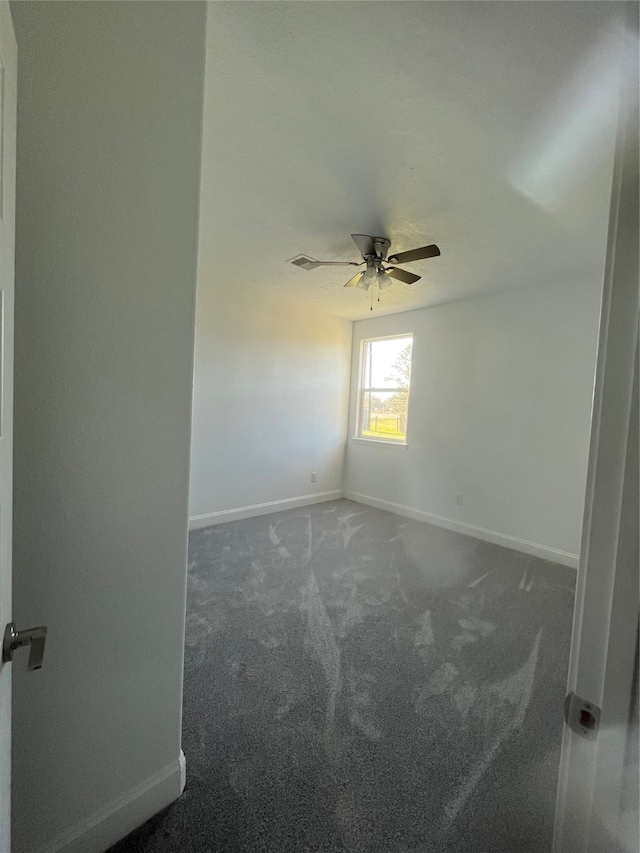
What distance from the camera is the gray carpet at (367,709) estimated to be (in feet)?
3.91

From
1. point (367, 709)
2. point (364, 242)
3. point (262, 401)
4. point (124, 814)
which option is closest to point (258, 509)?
point (262, 401)

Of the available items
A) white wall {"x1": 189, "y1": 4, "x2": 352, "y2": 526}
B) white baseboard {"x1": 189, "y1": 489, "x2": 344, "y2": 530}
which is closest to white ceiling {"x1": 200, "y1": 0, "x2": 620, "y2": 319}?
white wall {"x1": 189, "y1": 4, "x2": 352, "y2": 526}

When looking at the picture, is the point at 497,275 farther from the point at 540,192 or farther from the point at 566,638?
the point at 566,638

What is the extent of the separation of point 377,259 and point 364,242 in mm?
247

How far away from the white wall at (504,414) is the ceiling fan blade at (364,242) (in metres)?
1.96

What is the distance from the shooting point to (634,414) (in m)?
0.48

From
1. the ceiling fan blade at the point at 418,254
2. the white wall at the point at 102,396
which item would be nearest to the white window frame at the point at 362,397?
the ceiling fan blade at the point at 418,254

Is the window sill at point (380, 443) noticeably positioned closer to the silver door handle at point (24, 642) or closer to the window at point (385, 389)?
the window at point (385, 389)

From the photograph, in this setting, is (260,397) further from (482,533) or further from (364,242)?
(482,533)

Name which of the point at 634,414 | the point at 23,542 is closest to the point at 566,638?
the point at 634,414

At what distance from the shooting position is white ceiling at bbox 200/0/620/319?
122cm

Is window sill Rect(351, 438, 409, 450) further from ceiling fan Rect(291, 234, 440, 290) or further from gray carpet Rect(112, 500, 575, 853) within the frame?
ceiling fan Rect(291, 234, 440, 290)

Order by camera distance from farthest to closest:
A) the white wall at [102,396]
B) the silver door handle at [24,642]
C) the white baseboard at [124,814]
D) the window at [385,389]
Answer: the window at [385,389]
the white baseboard at [124,814]
the white wall at [102,396]
the silver door handle at [24,642]

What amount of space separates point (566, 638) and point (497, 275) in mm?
2884
